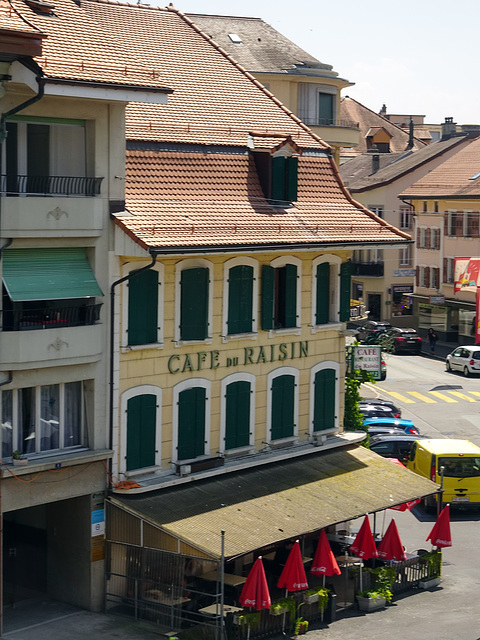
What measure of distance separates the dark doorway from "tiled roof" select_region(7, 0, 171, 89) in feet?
233

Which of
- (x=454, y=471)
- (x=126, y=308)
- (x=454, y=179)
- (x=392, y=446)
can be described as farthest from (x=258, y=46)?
(x=126, y=308)

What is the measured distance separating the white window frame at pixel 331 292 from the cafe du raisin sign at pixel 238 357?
0.85 metres

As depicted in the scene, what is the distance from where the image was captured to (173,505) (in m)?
31.1

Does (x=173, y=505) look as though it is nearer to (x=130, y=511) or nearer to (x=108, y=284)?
(x=130, y=511)

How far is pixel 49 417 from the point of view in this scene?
30062 mm

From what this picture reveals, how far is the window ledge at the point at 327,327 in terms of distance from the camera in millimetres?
36850

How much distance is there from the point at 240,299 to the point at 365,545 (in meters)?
7.56

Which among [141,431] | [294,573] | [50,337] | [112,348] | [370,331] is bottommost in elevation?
[294,573]

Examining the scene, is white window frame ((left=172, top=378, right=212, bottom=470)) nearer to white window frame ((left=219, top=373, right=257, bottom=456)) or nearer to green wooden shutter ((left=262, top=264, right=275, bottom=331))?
white window frame ((left=219, top=373, right=257, bottom=456))

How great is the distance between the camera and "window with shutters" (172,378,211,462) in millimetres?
32656

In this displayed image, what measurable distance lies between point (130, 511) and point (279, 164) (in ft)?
37.3

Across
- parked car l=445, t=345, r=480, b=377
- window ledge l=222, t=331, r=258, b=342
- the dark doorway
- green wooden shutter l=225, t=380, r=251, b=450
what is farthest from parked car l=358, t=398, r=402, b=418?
the dark doorway

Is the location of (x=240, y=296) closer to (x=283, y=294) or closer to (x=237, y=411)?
(x=283, y=294)

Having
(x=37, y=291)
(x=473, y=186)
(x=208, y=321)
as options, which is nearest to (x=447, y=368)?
(x=473, y=186)
